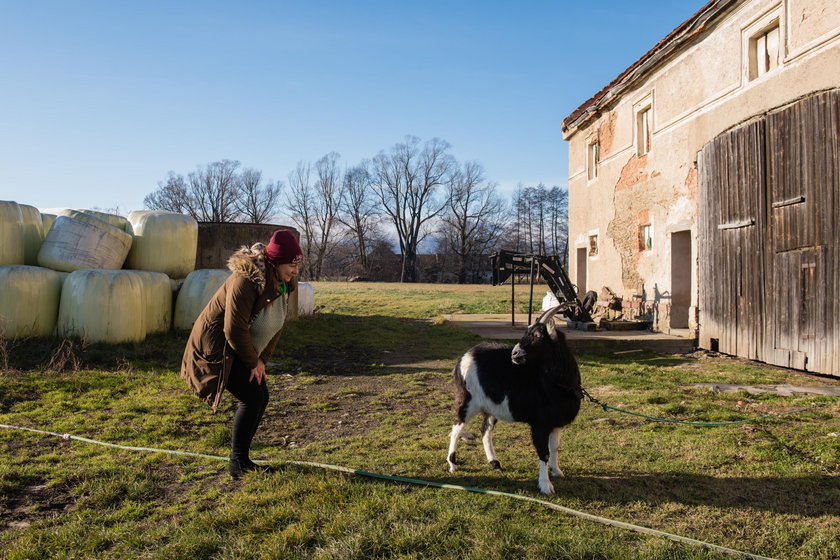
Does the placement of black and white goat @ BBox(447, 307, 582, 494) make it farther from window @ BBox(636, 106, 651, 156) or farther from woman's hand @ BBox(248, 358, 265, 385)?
window @ BBox(636, 106, 651, 156)

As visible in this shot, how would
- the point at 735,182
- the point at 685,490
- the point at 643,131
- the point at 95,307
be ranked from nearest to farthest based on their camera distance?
the point at 685,490
the point at 95,307
the point at 735,182
the point at 643,131

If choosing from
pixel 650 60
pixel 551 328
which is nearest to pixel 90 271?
pixel 551 328

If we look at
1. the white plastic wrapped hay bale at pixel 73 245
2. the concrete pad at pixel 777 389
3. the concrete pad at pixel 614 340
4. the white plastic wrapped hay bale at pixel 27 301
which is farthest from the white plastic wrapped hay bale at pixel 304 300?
the concrete pad at pixel 777 389

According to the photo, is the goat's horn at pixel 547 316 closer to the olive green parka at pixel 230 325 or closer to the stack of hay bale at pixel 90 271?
the olive green parka at pixel 230 325

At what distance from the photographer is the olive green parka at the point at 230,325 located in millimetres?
4203

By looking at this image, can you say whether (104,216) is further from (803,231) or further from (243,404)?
(803,231)

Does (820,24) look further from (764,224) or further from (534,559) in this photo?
(534,559)

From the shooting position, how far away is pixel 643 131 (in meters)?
A: 15.0

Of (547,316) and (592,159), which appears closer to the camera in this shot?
(547,316)

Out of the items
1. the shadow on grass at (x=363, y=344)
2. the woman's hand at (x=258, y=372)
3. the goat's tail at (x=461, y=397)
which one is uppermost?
A: the woman's hand at (x=258, y=372)

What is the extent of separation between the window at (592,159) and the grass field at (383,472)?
10056 mm

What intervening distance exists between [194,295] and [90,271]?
73.5 inches

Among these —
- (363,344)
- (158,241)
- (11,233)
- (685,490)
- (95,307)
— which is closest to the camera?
(685,490)

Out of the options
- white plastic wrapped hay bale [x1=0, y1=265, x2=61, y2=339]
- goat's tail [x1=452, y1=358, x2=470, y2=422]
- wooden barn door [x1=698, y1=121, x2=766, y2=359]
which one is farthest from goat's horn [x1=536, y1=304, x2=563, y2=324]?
white plastic wrapped hay bale [x1=0, y1=265, x2=61, y2=339]
